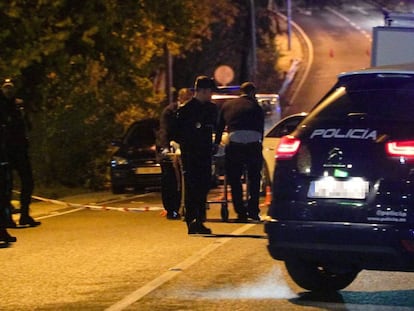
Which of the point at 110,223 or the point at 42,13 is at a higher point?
the point at 42,13

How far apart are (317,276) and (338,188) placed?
132cm

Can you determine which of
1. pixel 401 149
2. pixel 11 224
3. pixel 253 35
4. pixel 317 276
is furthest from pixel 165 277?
pixel 253 35

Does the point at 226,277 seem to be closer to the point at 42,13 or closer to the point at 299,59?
the point at 42,13

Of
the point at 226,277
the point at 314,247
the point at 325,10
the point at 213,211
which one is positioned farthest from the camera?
the point at 325,10

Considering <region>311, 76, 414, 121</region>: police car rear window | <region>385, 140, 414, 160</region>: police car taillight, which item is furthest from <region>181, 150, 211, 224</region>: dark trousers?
<region>385, 140, 414, 160</region>: police car taillight

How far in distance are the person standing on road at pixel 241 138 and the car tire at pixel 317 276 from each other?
420 cm

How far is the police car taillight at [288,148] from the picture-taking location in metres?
7.21

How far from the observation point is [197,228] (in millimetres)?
11438

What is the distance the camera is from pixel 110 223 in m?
13.1

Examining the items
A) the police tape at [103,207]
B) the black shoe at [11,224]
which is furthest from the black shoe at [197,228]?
the police tape at [103,207]

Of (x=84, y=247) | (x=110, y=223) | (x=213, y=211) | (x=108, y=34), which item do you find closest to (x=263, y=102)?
(x=108, y=34)

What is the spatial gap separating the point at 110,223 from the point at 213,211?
185 cm

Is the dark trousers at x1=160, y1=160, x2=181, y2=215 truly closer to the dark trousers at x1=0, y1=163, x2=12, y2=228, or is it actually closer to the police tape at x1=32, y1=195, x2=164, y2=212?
the police tape at x1=32, y1=195, x2=164, y2=212

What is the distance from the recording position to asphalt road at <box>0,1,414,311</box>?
7672mm
